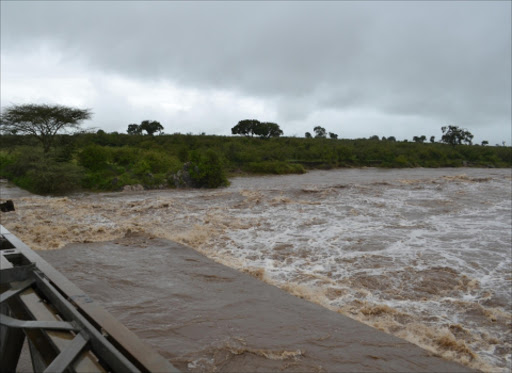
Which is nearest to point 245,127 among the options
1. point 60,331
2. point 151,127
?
point 151,127

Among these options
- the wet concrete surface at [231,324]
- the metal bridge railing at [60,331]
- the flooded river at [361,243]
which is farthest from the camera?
the flooded river at [361,243]

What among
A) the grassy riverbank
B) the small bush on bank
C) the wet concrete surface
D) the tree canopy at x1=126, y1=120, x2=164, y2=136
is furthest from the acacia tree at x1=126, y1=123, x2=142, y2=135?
the wet concrete surface

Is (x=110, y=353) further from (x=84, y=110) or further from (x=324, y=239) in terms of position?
(x=84, y=110)

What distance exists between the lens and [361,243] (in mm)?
7406

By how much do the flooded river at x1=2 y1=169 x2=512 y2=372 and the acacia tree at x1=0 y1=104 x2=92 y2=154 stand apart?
7.64 meters

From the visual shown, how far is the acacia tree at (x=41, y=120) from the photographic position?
1989 centimetres

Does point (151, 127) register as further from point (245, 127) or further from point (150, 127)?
point (245, 127)

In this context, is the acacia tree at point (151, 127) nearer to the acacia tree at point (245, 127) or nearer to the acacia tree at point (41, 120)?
the acacia tree at point (245, 127)

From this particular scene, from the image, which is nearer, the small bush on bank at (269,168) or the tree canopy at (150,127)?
the small bush on bank at (269,168)

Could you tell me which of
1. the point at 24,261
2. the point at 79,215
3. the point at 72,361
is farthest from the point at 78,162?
the point at 72,361

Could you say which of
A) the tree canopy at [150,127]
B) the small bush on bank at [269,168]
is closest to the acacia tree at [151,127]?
the tree canopy at [150,127]

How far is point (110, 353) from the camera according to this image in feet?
4.28

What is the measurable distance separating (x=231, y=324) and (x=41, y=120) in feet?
67.8

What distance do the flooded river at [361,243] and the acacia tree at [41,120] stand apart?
7.64 m
